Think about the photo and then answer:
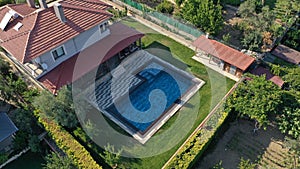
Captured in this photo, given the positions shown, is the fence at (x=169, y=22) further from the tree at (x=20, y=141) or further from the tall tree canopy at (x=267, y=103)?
the tree at (x=20, y=141)

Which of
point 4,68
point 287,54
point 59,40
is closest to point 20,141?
point 59,40

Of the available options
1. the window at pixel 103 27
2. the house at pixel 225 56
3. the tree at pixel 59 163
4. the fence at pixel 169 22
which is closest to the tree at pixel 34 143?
the tree at pixel 59 163

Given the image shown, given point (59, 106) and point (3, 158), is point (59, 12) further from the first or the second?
point (3, 158)

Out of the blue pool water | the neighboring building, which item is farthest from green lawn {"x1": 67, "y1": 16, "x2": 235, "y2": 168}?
the neighboring building

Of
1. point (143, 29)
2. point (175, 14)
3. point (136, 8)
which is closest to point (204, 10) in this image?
point (175, 14)

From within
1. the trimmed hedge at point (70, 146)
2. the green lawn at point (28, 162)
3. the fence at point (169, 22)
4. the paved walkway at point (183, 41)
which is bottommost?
the green lawn at point (28, 162)

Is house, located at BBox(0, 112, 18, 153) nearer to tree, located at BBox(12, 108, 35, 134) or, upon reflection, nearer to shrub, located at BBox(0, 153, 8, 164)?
tree, located at BBox(12, 108, 35, 134)

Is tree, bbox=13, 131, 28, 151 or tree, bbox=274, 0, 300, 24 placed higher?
tree, bbox=274, 0, 300, 24
